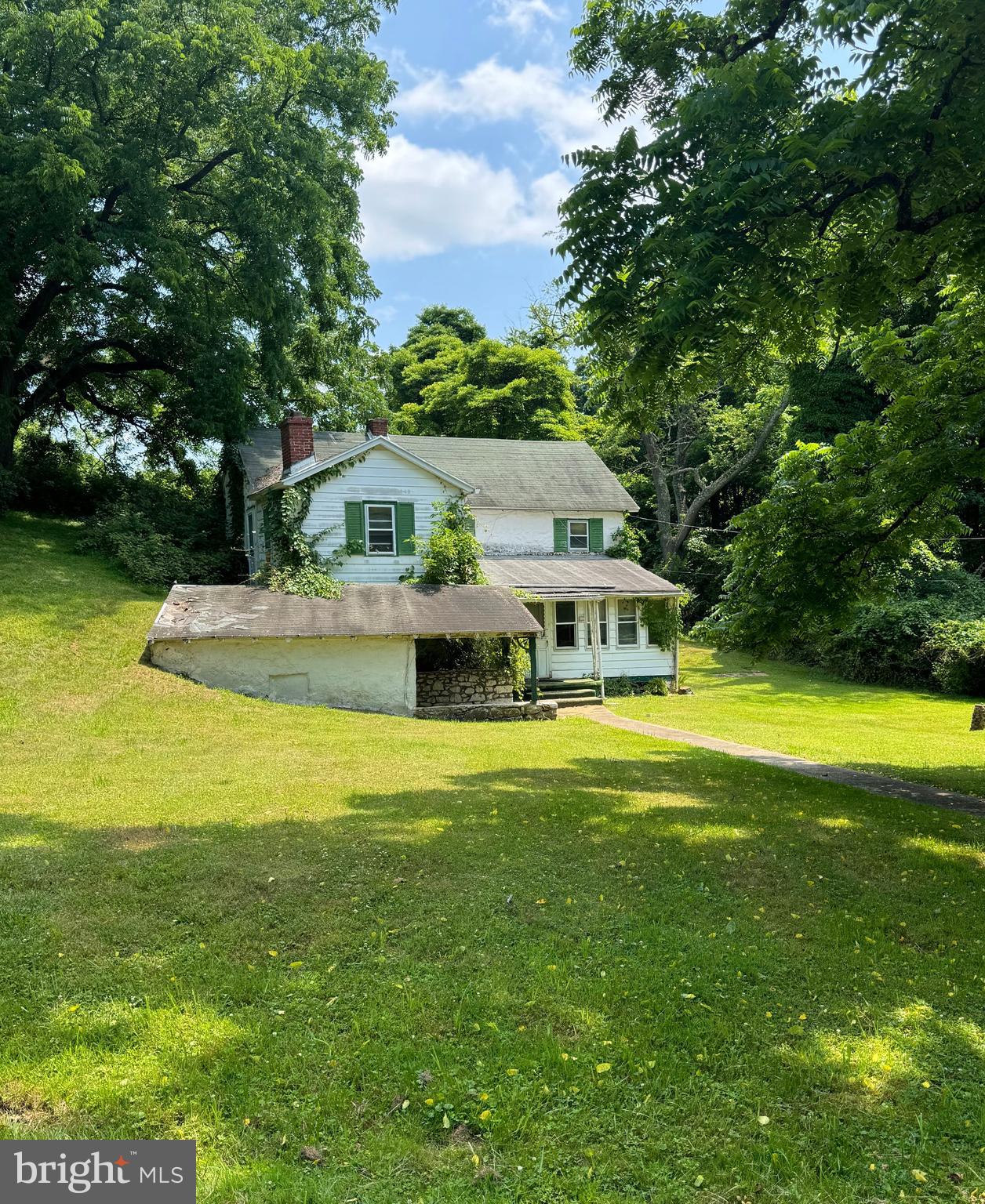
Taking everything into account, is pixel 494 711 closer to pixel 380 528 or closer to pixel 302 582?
pixel 302 582

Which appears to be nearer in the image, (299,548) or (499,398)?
(299,548)

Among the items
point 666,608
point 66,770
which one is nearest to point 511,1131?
point 66,770

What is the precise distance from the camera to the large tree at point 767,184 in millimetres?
6688

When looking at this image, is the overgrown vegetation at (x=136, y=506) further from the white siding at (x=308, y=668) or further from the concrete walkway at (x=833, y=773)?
the concrete walkway at (x=833, y=773)

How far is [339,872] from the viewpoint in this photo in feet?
22.0

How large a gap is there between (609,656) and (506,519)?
665 centimetres

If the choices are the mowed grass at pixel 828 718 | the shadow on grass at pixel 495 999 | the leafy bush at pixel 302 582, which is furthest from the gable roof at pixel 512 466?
the shadow on grass at pixel 495 999

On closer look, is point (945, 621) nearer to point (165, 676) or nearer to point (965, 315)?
point (965, 315)

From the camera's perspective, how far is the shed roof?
1789cm

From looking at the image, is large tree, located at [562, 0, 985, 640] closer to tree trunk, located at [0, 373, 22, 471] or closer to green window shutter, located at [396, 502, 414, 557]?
green window shutter, located at [396, 502, 414, 557]

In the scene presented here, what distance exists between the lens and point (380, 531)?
24.4 metres

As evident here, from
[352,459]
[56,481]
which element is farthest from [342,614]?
[56,481]

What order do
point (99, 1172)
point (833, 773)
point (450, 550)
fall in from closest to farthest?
point (99, 1172)
point (833, 773)
point (450, 550)

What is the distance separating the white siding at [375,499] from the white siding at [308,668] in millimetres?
5405
